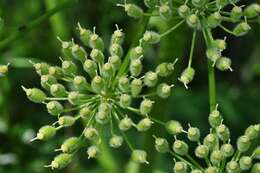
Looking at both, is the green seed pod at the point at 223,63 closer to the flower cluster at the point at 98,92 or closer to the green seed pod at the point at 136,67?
the flower cluster at the point at 98,92

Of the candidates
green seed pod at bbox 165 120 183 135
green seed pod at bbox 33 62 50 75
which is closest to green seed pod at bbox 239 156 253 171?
green seed pod at bbox 165 120 183 135

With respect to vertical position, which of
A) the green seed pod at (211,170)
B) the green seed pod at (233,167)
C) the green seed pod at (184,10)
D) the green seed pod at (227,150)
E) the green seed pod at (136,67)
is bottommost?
the green seed pod at (233,167)

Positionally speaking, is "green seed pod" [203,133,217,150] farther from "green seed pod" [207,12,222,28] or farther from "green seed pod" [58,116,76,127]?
"green seed pod" [58,116,76,127]

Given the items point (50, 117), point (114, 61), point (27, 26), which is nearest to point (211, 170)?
point (114, 61)

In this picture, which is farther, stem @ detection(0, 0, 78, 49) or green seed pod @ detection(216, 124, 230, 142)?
stem @ detection(0, 0, 78, 49)

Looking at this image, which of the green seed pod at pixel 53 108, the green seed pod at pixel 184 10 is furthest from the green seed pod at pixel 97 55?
the green seed pod at pixel 184 10

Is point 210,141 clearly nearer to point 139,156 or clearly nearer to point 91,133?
point 139,156

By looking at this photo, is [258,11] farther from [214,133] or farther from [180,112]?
[180,112]
